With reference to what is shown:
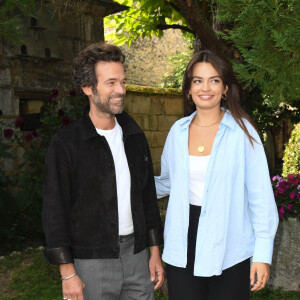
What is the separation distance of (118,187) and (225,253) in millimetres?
703

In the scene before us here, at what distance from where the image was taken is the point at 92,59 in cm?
272

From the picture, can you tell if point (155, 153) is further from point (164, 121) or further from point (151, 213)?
point (151, 213)

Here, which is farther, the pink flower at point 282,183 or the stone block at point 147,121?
the stone block at point 147,121

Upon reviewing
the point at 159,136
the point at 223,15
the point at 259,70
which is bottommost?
the point at 159,136

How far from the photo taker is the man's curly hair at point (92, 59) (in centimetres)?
271

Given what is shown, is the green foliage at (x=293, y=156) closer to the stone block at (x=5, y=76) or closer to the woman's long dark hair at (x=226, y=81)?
the stone block at (x=5, y=76)

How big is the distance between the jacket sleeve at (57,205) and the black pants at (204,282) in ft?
2.14

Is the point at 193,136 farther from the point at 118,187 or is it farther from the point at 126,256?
the point at 126,256

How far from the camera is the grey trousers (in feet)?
8.54

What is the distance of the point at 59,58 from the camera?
8750mm

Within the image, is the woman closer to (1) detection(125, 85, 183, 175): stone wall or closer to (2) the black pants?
(2) the black pants

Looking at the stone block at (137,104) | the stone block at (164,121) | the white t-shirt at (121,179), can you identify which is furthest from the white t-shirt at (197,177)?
the stone block at (164,121)

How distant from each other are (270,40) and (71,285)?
2142 millimetres

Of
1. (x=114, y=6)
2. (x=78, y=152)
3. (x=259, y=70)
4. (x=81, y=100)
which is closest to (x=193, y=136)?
(x=78, y=152)
